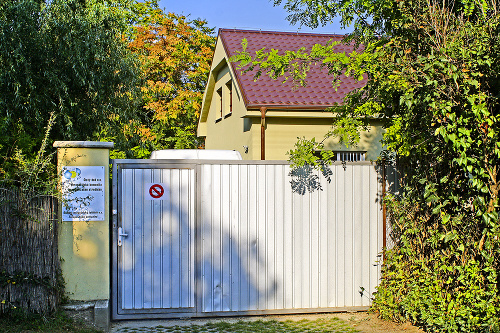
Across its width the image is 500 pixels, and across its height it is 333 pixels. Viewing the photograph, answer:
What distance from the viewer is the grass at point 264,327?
19.3ft

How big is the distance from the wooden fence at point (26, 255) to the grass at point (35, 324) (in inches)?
3.2

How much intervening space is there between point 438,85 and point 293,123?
8297mm

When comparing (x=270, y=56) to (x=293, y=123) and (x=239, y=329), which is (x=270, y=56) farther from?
(x=293, y=123)

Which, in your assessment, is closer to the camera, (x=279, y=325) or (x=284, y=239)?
(x=279, y=325)

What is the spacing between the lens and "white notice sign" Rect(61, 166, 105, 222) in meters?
5.94

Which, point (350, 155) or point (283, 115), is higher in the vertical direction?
point (283, 115)

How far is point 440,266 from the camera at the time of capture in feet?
18.2

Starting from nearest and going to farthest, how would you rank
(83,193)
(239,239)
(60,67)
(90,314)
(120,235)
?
(90,314)
(83,193)
(120,235)
(239,239)
(60,67)

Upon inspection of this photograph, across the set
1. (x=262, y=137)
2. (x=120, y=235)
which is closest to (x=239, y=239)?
(x=120, y=235)

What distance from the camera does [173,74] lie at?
88.7 feet

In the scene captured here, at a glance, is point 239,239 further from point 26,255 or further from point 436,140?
point 436,140

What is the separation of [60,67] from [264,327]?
7601mm

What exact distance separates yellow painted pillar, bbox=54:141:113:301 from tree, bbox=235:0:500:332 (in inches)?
83.8

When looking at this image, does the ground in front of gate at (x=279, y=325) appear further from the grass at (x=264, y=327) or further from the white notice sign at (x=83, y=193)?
the white notice sign at (x=83, y=193)
